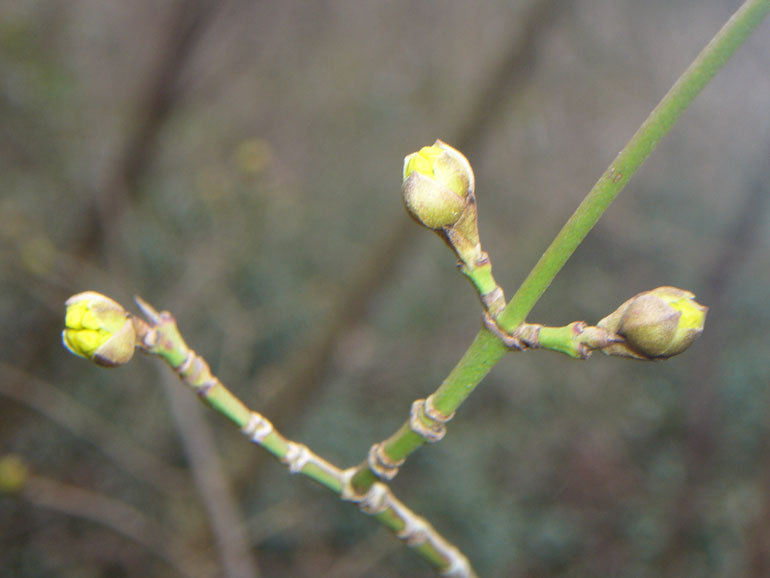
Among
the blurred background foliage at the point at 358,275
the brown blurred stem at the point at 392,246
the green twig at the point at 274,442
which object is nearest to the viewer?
the green twig at the point at 274,442

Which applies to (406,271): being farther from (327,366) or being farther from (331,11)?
(331,11)

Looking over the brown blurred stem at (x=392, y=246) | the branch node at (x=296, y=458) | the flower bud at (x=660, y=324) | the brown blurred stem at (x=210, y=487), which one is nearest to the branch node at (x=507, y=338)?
the flower bud at (x=660, y=324)

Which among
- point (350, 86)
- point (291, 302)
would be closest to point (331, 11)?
point (350, 86)

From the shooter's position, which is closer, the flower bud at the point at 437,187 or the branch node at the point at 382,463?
the flower bud at the point at 437,187

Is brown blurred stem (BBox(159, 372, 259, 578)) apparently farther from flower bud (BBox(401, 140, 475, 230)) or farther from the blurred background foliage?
flower bud (BBox(401, 140, 475, 230))

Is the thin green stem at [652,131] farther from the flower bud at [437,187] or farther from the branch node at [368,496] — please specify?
the branch node at [368,496]

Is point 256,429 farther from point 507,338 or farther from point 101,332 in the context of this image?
point 507,338
